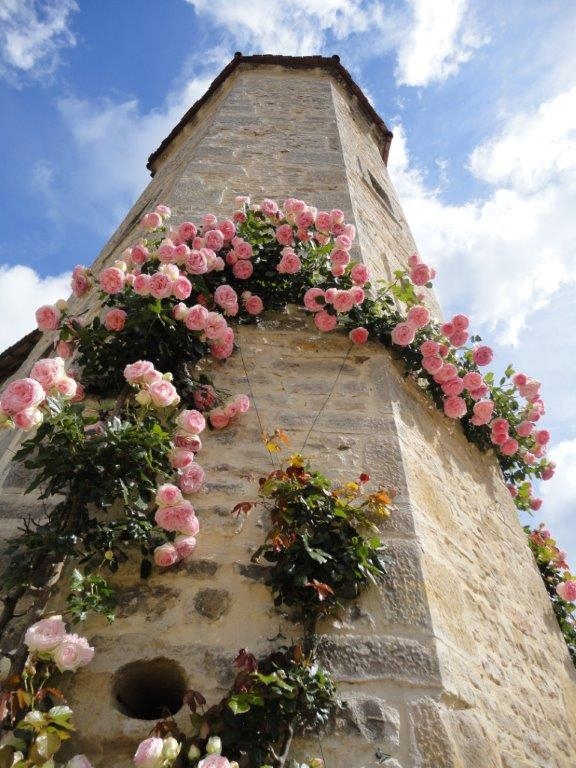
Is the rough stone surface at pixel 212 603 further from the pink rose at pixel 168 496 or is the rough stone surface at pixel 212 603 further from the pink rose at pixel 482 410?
the pink rose at pixel 482 410

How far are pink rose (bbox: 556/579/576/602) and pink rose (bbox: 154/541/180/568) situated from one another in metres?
3.16

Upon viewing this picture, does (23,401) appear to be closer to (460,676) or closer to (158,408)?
(158,408)

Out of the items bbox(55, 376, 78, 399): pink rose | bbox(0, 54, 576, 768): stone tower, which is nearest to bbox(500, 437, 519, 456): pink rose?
bbox(0, 54, 576, 768): stone tower

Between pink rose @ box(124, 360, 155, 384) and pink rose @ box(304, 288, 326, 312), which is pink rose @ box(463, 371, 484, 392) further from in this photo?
pink rose @ box(124, 360, 155, 384)

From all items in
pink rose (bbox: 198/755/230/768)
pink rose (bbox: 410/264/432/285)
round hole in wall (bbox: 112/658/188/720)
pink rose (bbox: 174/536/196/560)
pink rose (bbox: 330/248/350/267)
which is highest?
pink rose (bbox: 410/264/432/285)

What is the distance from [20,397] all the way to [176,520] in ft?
2.55

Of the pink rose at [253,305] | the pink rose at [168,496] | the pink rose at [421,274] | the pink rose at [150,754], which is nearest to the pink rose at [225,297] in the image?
the pink rose at [253,305]

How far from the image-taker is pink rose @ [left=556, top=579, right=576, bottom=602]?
14.1 ft

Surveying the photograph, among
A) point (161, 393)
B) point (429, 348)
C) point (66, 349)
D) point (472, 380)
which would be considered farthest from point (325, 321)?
point (66, 349)

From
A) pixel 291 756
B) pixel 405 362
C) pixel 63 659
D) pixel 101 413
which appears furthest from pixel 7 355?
pixel 291 756

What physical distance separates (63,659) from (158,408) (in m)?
1.18

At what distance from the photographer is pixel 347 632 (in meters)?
2.31

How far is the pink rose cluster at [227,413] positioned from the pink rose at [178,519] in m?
0.65

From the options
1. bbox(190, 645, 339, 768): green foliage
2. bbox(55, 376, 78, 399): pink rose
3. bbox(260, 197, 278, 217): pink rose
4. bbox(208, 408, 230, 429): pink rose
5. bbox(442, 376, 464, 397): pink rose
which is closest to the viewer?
bbox(190, 645, 339, 768): green foliage
